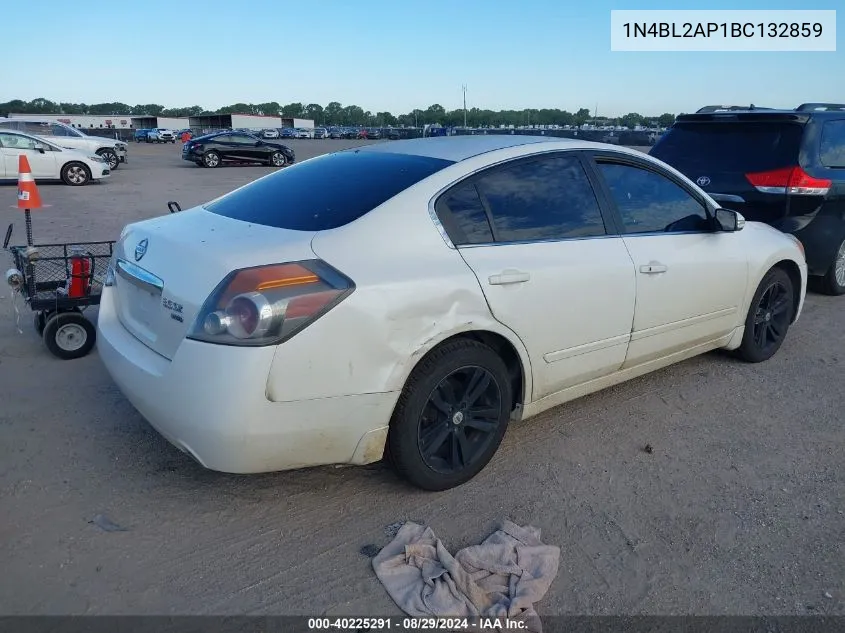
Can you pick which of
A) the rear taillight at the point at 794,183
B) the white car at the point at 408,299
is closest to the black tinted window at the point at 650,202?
the white car at the point at 408,299

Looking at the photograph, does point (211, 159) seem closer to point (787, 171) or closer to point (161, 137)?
point (787, 171)

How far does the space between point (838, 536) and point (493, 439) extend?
1.53 meters

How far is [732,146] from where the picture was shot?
6.83 m

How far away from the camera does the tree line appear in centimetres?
5768

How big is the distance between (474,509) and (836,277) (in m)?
5.77

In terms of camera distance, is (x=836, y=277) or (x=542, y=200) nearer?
(x=542, y=200)

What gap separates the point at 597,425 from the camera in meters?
4.04

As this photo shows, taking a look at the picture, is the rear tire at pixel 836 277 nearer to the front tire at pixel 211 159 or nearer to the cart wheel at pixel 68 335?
the cart wheel at pixel 68 335

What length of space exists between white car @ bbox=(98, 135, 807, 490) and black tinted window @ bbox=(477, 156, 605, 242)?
1 centimetres

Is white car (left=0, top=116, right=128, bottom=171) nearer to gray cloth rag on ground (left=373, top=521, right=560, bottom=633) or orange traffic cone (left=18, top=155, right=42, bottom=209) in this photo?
orange traffic cone (left=18, top=155, right=42, bottom=209)

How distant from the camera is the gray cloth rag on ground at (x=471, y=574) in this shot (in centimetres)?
251

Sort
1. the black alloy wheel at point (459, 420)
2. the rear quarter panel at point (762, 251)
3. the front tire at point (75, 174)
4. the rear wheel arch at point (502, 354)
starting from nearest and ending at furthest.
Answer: the rear wheel arch at point (502, 354)
the black alloy wheel at point (459, 420)
the rear quarter panel at point (762, 251)
the front tire at point (75, 174)

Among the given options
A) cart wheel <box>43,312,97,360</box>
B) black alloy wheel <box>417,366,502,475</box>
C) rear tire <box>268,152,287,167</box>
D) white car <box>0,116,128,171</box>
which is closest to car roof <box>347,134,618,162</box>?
black alloy wheel <box>417,366,502,475</box>

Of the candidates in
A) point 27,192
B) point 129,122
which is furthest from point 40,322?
point 129,122
